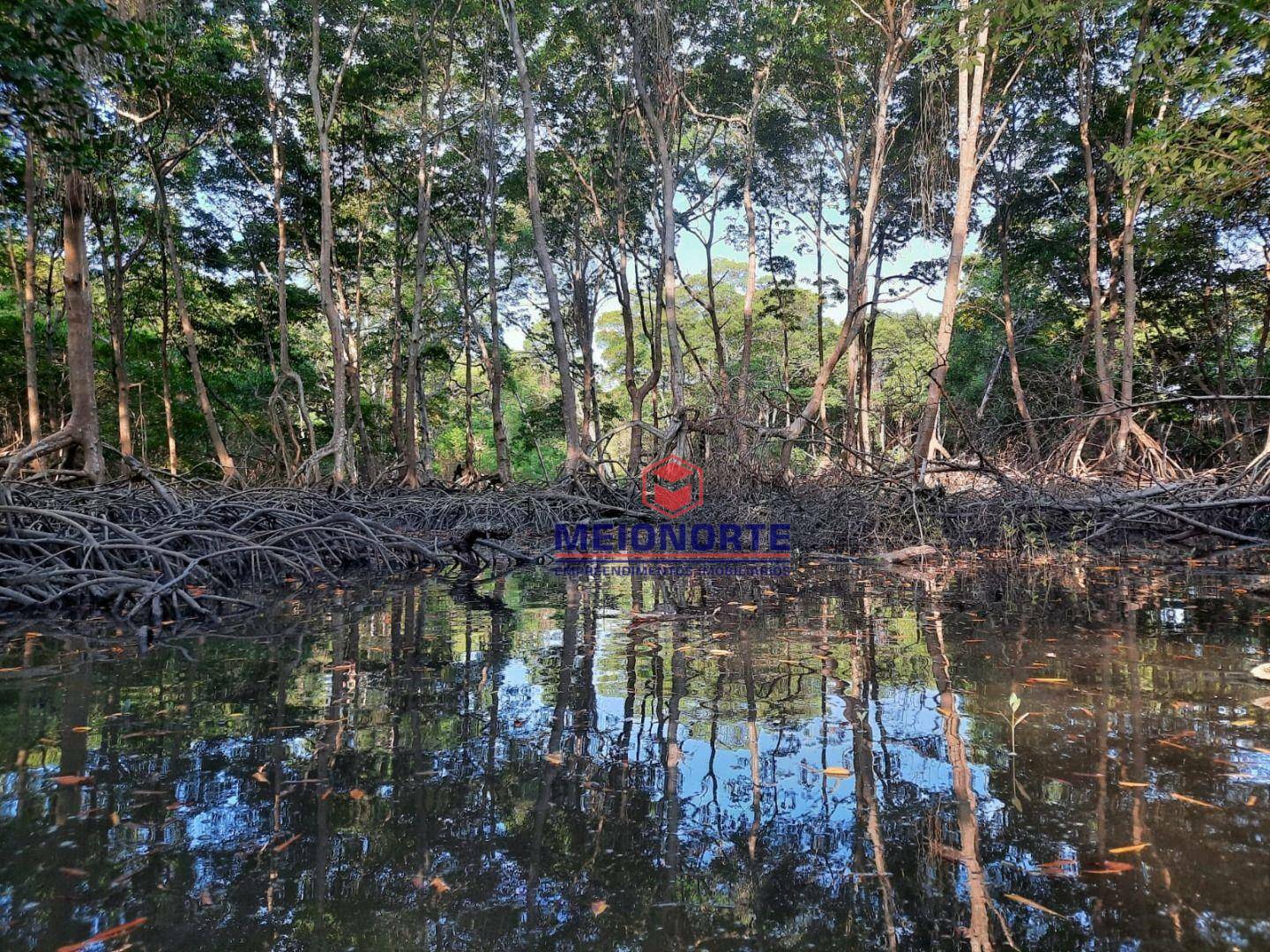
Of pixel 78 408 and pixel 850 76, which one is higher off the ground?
pixel 850 76

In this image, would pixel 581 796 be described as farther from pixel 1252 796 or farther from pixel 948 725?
pixel 1252 796

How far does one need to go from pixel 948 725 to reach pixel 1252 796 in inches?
30.6

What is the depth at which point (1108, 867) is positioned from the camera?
150 cm

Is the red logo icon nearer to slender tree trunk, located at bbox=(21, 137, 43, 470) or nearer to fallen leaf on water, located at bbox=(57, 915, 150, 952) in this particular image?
fallen leaf on water, located at bbox=(57, 915, 150, 952)

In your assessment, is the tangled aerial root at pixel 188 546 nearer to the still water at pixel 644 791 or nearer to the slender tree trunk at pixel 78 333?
the slender tree trunk at pixel 78 333

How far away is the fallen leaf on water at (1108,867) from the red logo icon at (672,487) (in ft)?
22.5

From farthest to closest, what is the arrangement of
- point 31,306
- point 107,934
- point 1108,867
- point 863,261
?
point 31,306, point 863,261, point 1108,867, point 107,934

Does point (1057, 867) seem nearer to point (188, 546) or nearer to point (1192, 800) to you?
point (1192, 800)

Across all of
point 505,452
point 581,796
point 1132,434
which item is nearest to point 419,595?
point 581,796

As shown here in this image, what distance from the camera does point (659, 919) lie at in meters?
1.38

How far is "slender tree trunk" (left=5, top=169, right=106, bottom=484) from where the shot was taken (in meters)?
6.76

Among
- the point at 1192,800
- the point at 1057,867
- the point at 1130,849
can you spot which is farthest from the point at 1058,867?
the point at 1192,800

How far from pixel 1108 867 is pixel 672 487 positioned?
7406 millimetres

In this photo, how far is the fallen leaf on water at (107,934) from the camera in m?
1.28
